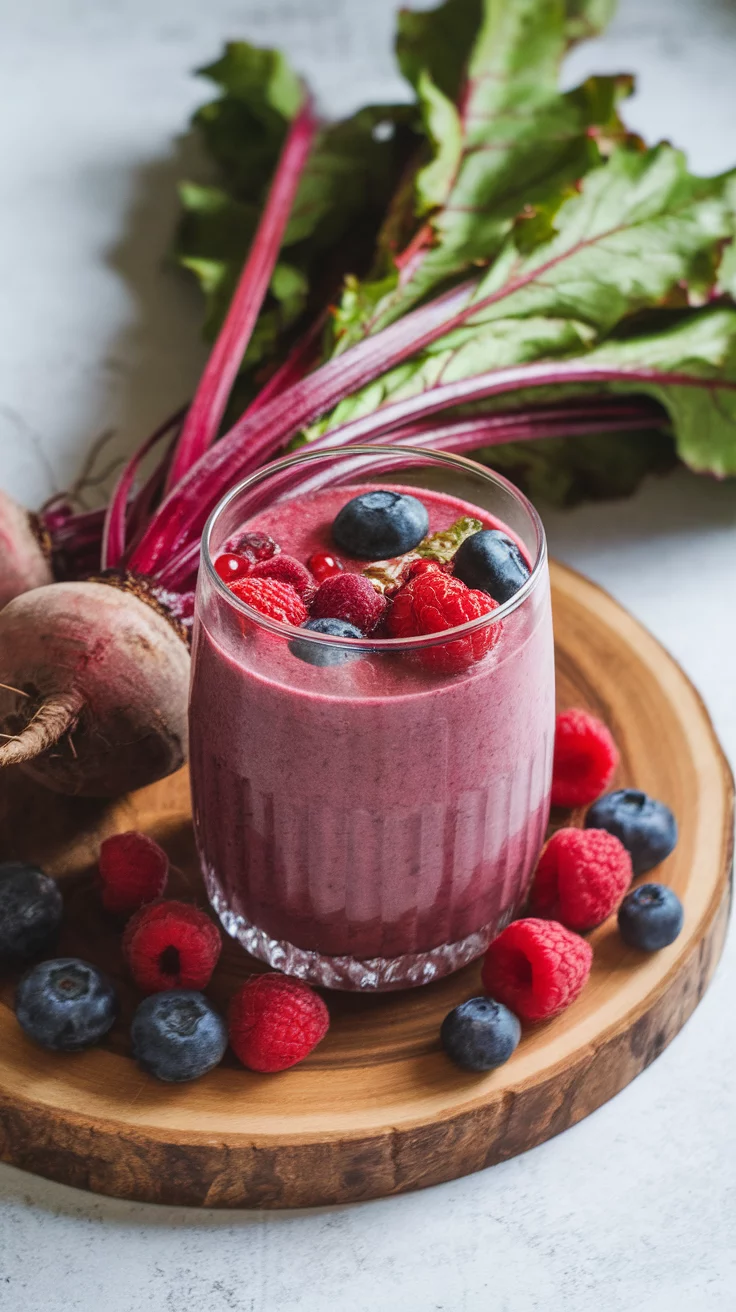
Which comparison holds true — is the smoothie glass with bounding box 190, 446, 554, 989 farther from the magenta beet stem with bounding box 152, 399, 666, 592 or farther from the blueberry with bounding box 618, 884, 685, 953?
the magenta beet stem with bounding box 152, 399, 666, 592

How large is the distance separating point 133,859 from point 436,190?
1.31m

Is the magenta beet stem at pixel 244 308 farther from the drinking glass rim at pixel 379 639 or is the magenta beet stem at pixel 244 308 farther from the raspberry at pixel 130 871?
the raspberry at pixel 130 871

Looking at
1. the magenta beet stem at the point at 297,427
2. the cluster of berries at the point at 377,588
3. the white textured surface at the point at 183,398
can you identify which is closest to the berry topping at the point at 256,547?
the cluster of berries at the point at 377,588

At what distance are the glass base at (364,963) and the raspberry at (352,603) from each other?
415 millimetres

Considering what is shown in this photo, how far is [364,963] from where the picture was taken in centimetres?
161

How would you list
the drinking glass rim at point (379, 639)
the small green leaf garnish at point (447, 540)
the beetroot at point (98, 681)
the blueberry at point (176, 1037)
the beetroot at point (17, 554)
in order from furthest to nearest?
the beetroot at point (17, 554), the beetroot at point (98, 681), the small green leaf garnish at point (447, 540), the blueberry at point (176, 1037), the drinking glass rim at point (379, 639)

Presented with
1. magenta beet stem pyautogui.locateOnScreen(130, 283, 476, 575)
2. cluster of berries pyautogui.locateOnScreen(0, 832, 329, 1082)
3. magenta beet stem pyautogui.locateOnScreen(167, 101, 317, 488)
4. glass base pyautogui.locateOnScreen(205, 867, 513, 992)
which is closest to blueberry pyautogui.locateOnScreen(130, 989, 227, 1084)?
cluster of berries pyautogui.locateOnScreen(0, 832, 329, 1082)

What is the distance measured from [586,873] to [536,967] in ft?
0.54

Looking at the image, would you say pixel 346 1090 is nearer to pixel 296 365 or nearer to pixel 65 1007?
pixel 65 1007

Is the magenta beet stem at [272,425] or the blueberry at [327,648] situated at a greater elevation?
the blueberry at [327,648]

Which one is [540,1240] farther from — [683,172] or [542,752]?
[683,172]

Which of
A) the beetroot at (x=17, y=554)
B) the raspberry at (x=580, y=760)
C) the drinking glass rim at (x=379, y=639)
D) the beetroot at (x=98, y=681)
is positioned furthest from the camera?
the beetroot at (x=17, y=554)

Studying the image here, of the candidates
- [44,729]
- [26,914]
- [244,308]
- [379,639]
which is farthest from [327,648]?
[244,308]

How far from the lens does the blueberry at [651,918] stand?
1615 millimetres
